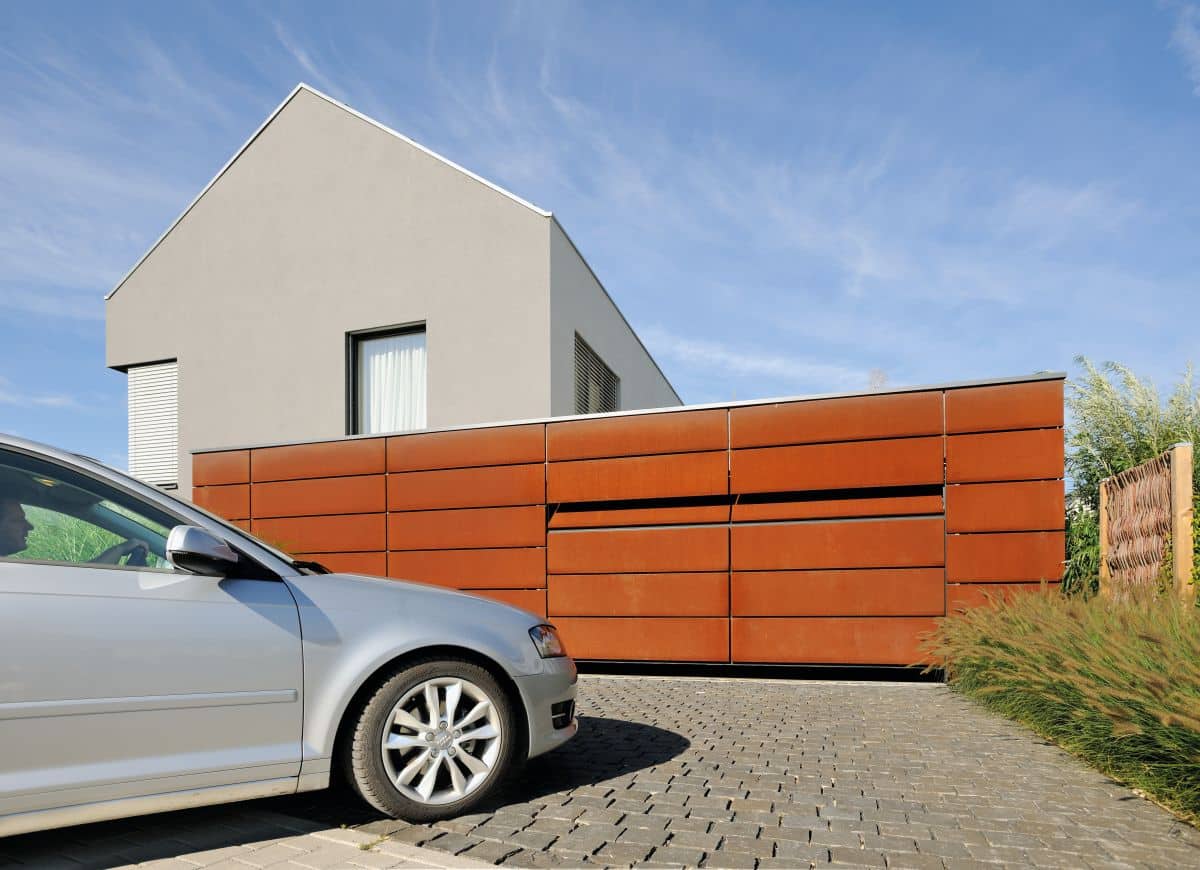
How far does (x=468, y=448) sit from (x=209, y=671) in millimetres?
7638

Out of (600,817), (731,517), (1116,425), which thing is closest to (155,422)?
(731,517)

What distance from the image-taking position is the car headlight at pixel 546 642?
433cm

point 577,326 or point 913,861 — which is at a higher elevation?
point 577,326

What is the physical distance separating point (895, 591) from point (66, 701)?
814 centimetres

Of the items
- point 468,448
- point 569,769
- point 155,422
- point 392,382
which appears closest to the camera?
point 569,769

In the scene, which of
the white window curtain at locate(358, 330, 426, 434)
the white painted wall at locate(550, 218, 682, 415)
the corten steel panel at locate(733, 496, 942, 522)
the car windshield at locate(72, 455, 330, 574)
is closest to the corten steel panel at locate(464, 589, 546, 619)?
the corten steel panel at locate(733, 496, 942, 522)

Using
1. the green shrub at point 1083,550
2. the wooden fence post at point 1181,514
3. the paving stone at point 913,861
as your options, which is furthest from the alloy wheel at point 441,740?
the green shrub at point 1083,550

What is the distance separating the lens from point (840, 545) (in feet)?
31.4

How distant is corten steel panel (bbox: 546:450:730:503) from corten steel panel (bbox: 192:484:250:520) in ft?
15.9

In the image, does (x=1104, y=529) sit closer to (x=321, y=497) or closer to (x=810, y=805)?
(x=810, y=805)

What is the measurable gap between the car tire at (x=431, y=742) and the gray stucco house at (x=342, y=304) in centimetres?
858

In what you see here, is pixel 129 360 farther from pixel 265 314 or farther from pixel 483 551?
pixel 483 551

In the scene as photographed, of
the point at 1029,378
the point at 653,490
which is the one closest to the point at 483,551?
the point at 653,490

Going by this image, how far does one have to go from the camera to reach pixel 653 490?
33.5ft
